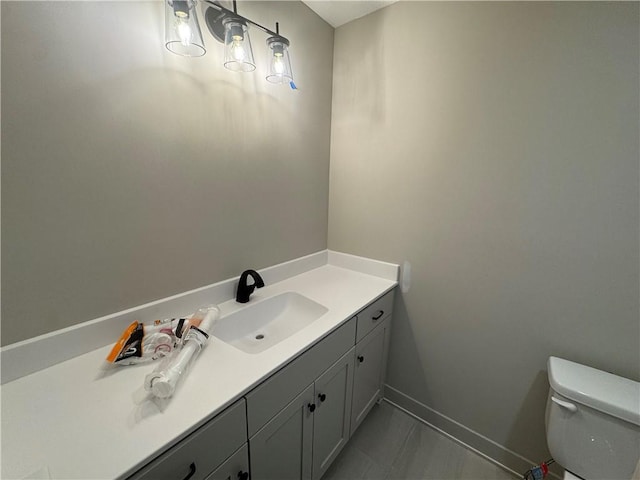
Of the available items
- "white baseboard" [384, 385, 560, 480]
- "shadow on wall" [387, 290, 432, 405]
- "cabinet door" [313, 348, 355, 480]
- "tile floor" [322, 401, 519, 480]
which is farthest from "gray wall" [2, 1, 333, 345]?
"white baseboard" [384, 385, 560, 480]

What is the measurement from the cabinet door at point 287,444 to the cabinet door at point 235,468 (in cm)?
2

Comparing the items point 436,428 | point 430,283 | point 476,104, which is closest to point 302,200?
point 430,283

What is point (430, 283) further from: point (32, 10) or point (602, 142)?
point (32, 10)

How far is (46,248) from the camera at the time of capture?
78 cm

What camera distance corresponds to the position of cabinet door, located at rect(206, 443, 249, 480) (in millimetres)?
722

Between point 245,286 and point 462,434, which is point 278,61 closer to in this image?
point 245,286

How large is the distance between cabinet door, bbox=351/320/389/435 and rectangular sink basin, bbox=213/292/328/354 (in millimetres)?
313

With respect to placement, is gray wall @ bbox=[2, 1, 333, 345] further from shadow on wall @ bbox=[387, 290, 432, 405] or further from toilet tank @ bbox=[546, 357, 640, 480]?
toilet tank @ bbox=[546, 357, 640, 480]

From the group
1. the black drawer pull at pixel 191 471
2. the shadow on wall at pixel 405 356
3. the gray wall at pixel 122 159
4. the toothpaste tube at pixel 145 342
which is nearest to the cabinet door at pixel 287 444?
the black drawer pull at pixel 191 471

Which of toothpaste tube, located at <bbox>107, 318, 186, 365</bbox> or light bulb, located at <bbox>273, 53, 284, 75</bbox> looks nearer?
toothpaste tube, located at <bbox>107, 318, 186, 365</bbox>

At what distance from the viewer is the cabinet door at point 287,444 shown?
2.77 feet

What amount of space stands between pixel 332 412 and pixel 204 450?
0.69 m

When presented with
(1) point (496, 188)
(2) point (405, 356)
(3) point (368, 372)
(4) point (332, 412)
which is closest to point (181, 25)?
(1) point (496, 188)

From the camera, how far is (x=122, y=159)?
2.92ft
